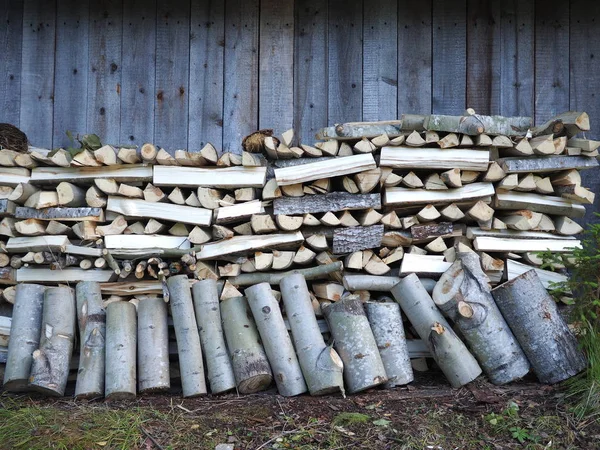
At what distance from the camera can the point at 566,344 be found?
3.82 meters

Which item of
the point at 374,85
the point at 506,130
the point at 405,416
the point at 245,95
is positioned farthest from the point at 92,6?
the point at 405,416

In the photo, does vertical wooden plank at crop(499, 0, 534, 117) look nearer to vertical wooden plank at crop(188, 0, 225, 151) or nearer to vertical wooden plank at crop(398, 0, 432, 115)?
vertical wooden plank at crop(398, 0, 432, 115)

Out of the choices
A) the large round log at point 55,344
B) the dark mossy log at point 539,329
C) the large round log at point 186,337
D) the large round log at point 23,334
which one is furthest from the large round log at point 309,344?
the large round log at point 23,334

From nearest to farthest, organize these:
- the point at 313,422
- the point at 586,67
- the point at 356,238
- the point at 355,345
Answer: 1. the point at 313,422
2. the point at 355,345
3. the point at 356,238
4. the point at 586,67

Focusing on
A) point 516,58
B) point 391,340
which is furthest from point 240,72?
point 391,340

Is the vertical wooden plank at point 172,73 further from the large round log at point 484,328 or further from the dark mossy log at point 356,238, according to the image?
the large round log at point 484,328

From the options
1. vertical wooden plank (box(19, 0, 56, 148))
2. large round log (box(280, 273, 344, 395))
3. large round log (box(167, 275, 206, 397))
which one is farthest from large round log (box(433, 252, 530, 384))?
vertical wooden plank (box(19, 0, 56, 148))

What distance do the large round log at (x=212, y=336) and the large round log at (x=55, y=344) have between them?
0.79 metres

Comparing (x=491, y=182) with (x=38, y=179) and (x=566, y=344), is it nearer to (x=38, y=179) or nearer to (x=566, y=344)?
(x=566, y=344)

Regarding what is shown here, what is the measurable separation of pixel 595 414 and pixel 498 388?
22.4 inches

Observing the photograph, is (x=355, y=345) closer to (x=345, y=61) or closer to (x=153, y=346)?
(x=153, y=346)

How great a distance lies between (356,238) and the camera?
172 inches

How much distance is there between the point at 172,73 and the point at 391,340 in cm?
290

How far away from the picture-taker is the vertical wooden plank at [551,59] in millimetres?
5328
